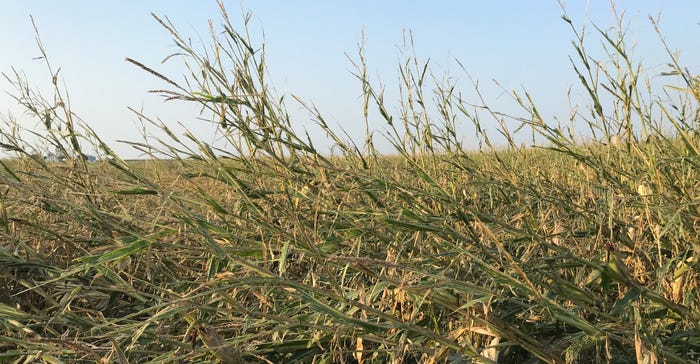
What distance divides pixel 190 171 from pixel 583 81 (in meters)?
1.18

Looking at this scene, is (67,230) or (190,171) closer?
(190,171)

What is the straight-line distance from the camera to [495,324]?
116cm

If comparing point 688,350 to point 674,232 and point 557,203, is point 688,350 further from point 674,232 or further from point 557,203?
point 557,203

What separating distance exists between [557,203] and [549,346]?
1.78 ft

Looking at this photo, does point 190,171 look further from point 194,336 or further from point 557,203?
point 557,203

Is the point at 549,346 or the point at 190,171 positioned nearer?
the point at 549,346

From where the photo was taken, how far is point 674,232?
4.84 feet

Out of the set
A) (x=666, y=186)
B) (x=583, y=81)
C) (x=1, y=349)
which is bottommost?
(x=1, y=349)

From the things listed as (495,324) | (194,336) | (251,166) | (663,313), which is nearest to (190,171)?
(251,166)

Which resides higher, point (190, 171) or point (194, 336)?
point (190, 171)

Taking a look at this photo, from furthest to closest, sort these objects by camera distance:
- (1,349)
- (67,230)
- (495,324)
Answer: (67,230), (1,349), (495,324)

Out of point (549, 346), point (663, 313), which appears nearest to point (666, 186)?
point (663, 313)

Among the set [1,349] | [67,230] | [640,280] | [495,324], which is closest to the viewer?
[495,324]

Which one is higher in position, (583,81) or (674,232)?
(583,81)
